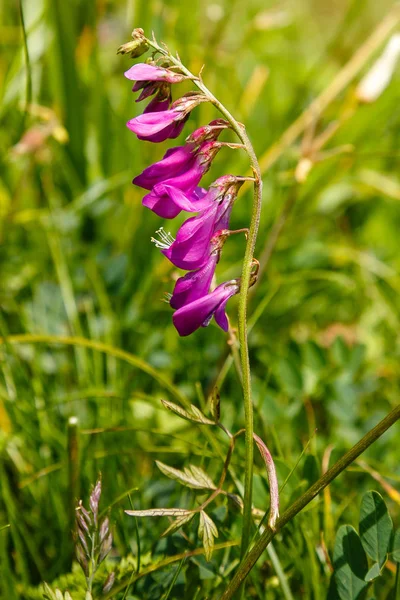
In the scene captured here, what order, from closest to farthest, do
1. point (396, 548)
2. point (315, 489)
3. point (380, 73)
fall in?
point (315, 489)
point (396, 548)
point (380, 73)

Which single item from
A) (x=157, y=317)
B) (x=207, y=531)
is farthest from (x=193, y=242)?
(x=157, y=317)

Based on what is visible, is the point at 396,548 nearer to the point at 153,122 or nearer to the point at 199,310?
the point at 199,310

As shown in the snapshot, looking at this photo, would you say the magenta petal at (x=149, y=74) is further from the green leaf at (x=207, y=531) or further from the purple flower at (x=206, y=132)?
the green leaf at (x=207, y=531)

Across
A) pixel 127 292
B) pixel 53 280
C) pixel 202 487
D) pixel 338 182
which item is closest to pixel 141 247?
pixel 127 292

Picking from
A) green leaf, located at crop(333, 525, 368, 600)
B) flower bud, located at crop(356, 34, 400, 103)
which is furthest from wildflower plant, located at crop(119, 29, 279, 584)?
flower bud, located at crop(356, 34, 400, 103)

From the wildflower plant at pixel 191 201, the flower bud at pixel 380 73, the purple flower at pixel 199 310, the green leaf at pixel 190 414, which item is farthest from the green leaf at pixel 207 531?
the flower bud at pixel 380 73

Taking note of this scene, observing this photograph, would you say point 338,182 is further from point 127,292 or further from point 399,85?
point 127,292

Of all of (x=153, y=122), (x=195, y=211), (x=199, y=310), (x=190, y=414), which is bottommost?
(x=190, y=414)
